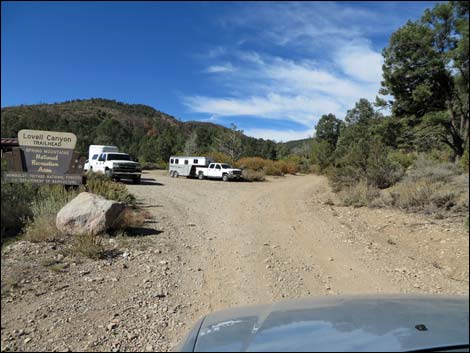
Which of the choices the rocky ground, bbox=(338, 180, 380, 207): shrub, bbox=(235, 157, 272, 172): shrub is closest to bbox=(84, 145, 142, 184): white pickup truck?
the rocky ground

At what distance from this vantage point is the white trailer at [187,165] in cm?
2917

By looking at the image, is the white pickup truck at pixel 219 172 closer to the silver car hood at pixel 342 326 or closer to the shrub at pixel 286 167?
the shrub at pixel 286 167

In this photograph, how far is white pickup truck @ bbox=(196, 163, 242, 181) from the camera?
27528 millimetres

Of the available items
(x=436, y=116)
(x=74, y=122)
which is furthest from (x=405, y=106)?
(x=74, y=122)

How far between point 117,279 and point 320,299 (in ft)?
11.7

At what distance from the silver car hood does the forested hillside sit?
13689mm

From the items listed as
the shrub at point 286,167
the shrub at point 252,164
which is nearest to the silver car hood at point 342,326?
the shrub at point 252,164

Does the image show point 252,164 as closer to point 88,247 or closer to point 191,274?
point 88,247

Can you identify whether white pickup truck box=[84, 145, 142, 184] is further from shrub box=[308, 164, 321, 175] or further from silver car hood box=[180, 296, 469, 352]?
shrub box=[308, 164, 321, 175]

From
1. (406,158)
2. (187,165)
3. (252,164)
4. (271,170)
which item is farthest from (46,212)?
(271,170)

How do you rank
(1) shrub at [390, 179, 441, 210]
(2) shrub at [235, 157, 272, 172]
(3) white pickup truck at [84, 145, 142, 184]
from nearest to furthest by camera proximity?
(1) shrub at [390, 179, 441, 210]
(3) white pickup truck at [84, 145, 142, 184]
(2) shrub at [235, 157, 272, 172]

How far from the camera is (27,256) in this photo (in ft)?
18.9

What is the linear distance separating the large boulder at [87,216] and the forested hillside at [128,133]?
795 cm

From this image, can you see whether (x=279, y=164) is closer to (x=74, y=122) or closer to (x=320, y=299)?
(x=320, y=299)
